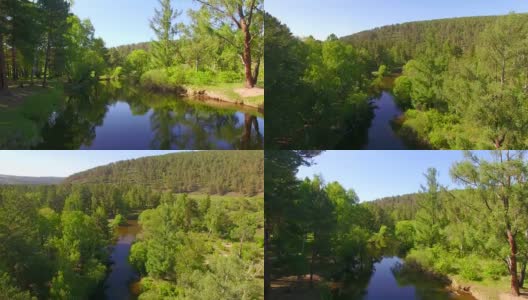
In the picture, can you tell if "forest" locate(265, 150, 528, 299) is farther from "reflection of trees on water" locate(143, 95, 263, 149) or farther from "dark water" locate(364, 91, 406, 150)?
"dark water" locate(364, 91, 406, 150)

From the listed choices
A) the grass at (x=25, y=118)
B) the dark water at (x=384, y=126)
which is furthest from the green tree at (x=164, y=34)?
the dark water at (x=384, y=126)

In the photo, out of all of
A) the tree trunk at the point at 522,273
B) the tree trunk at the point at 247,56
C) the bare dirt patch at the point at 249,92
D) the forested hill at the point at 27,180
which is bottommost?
the tree trunk at the point at 522,273

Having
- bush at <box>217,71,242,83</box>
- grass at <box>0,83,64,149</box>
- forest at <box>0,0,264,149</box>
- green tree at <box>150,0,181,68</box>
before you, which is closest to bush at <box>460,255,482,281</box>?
forest at <box>0,0,264,149</box>

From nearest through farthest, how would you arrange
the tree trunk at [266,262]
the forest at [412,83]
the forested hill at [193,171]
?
the forest at [412,83] → the forested hill at [193,171] → the tree trunk at [266,262]

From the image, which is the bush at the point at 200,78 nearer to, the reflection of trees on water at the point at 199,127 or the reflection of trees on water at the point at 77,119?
the reflection of trees on water at the point at 199,127

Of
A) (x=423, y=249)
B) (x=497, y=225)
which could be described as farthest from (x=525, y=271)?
(x=423, y=249)

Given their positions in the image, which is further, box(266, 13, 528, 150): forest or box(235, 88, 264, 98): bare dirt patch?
box(235, 88, 264, 98): bare dirt patch
